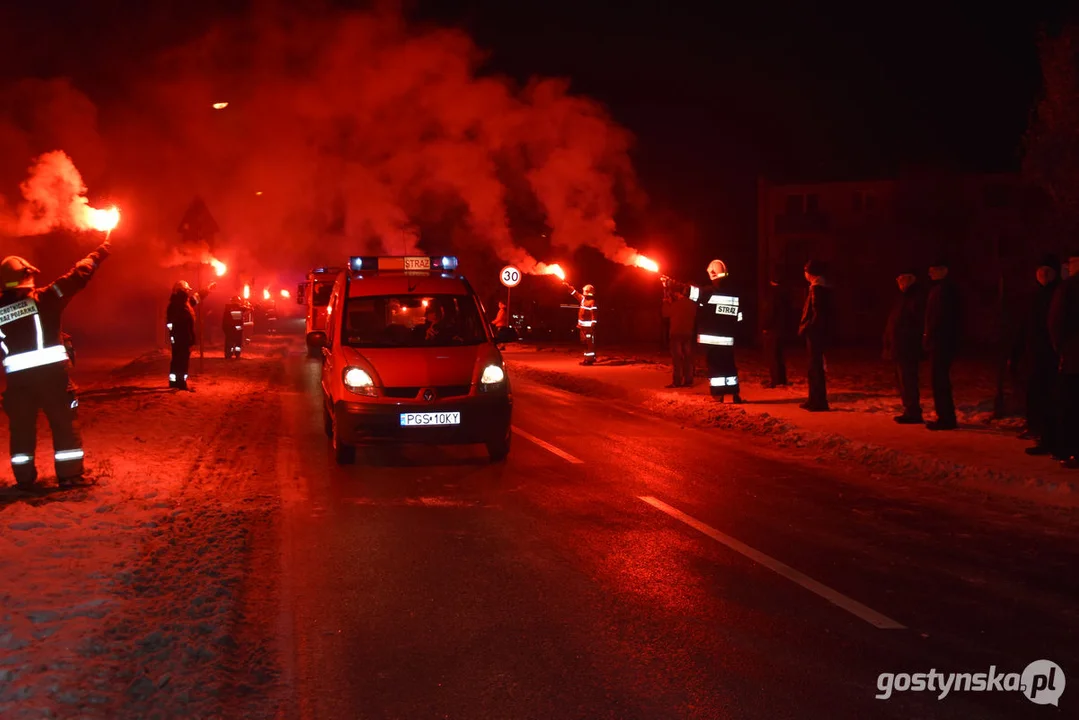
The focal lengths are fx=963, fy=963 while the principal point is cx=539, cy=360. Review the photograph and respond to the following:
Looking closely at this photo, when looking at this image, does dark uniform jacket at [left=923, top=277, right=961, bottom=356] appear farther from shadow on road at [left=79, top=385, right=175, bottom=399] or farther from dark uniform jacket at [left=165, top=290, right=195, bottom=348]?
shadow on road at [left=79, top=385, right=175, bottom=399]

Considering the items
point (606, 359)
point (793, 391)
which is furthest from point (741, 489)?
point (606, 359)

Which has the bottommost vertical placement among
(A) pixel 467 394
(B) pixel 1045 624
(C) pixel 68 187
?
(B) pixel 1045 624

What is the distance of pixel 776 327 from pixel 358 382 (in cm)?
999

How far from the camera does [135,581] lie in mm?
6023

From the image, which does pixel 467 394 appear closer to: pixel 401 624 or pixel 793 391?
pixel 401 624

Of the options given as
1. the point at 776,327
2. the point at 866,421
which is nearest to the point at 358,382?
the point at 866,421

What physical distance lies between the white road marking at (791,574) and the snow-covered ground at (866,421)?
3305 mm

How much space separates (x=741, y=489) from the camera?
363 inches

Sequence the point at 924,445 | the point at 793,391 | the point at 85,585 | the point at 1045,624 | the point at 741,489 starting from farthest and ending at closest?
1. the point at 793,391
2. the point at 924,445
3. the point at 741,489
4. the point at 85,585
5. the point at 1045,624

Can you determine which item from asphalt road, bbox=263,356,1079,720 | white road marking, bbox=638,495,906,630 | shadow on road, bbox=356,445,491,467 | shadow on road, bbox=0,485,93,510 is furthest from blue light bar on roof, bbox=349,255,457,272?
white road marking, bbox=638,495,906,630

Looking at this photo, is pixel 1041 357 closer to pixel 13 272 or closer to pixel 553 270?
pixel 13 272

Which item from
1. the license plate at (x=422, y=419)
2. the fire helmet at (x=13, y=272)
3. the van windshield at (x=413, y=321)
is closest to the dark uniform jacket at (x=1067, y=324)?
the van windshield at (x=413, y=321)

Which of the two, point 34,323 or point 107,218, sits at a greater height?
point 107,218

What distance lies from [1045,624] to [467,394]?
5890 mm
